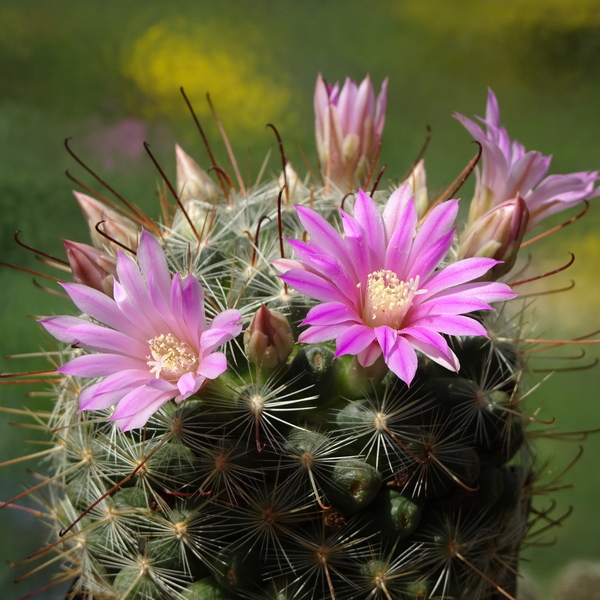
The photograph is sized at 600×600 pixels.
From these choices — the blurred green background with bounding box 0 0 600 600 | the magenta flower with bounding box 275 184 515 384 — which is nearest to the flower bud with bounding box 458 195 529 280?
the magenta flower with bounding box 275 184 515 384

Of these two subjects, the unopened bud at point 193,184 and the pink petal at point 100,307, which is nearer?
the pink petal at point 100,307

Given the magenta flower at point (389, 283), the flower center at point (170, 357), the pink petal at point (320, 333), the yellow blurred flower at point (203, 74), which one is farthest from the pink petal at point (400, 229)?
the yellow blurred flower at point (203, 74)

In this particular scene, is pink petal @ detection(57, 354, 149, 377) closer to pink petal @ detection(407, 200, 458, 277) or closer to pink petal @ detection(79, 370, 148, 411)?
pink petal @ detection(79, 370, 148, 411)

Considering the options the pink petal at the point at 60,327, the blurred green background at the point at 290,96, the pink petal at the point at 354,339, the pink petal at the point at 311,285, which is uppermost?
the pink petal at the point at 60,327

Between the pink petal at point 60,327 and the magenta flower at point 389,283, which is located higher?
the pink petal at point 60,327

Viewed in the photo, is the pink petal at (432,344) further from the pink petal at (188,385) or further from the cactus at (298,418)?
the pink petal at (188,385)

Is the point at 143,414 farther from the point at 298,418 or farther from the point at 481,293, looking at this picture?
the point at 481,293

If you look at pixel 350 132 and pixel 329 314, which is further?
pixel 350 132

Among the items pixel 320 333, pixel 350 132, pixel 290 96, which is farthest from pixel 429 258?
pixel 290 96
